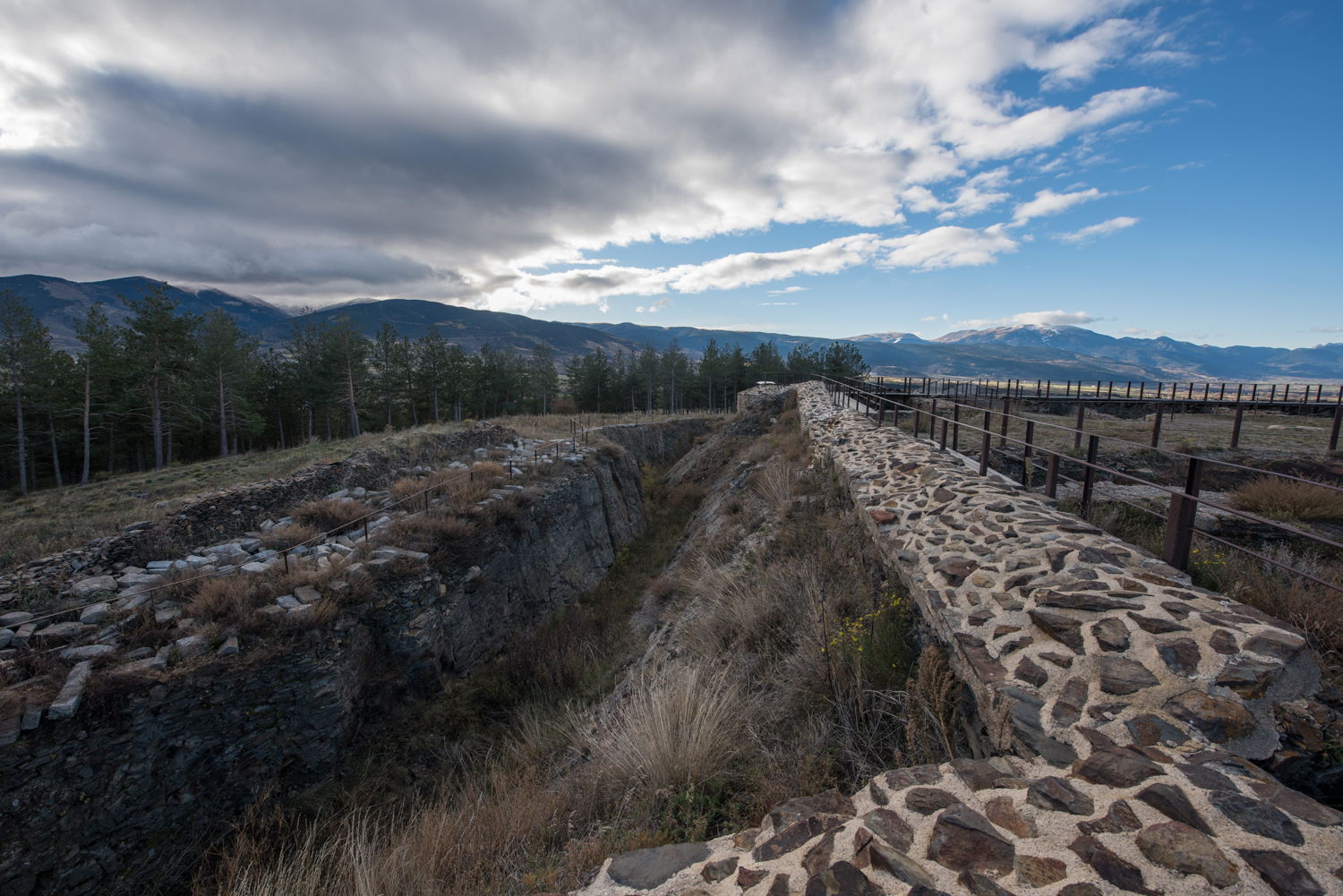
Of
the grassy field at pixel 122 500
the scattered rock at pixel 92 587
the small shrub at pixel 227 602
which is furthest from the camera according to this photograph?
the grassy field at pixel 122 500

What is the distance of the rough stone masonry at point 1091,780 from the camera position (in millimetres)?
1954

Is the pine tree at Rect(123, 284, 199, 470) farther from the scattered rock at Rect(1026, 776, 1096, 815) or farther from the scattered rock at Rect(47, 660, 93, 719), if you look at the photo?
the scattered rock at Rect(1026, 776, 1096, 815)

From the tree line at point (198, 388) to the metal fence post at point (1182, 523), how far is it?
34795 millimetres

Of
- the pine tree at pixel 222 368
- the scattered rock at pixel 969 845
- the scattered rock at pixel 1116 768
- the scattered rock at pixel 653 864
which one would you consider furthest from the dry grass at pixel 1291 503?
the pine tree at pixel 222 368

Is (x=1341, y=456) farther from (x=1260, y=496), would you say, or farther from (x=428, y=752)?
(x=428, y=752)

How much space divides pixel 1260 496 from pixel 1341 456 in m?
6.17

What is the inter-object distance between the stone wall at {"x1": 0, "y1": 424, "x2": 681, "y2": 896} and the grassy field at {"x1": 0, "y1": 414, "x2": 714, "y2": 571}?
22.4ft

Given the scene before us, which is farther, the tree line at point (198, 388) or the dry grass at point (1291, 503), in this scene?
the tree line at point (198, 388)

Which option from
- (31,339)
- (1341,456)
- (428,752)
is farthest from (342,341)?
(1341,456)

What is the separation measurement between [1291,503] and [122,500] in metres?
24.1

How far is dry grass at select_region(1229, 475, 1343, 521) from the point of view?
20.4ft

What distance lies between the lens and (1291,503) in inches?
248

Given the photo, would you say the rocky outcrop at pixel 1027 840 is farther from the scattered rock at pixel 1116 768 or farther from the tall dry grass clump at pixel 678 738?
the tall dry grass clump at pixel 678 738

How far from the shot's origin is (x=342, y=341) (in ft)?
107
